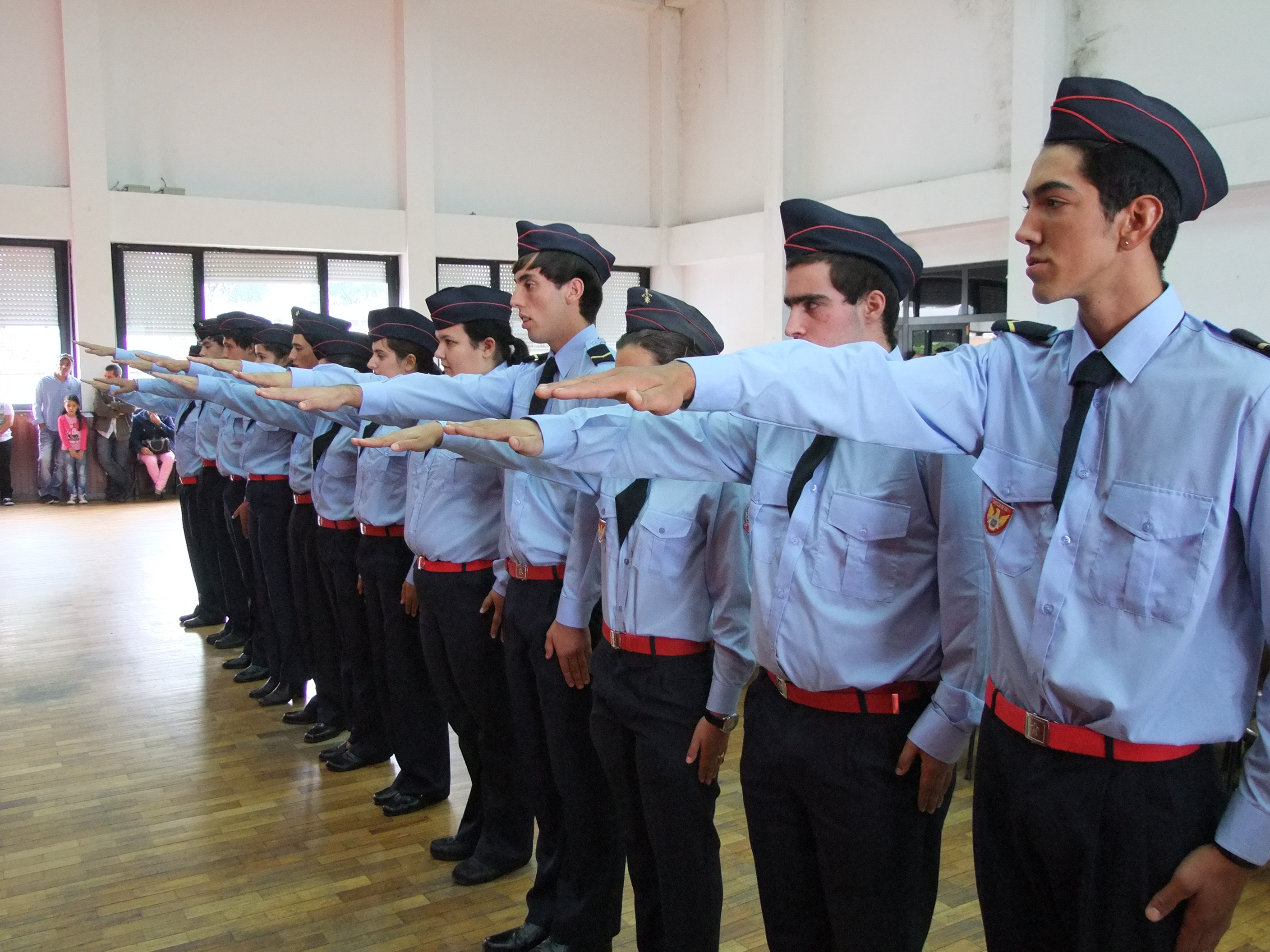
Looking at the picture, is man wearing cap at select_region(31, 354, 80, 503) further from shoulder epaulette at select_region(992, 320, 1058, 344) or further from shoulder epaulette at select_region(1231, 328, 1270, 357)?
shoulder epaulette at select_region(1231, 328, 1270, 357)

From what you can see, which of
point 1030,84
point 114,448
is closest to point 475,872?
point 1030,84

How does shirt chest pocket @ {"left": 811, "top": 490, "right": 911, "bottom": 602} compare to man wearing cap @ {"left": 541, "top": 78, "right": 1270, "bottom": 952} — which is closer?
man wearing cap @ {"left": 541, "top": 78, "right": 1270, "bottom": 952}

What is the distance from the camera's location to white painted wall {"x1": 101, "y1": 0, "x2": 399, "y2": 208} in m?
12.3

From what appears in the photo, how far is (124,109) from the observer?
12227mm

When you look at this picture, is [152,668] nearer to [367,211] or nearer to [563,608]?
[563,608]

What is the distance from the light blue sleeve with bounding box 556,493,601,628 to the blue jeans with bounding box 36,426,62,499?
1210 cm

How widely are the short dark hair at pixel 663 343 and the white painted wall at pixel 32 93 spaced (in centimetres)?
1211

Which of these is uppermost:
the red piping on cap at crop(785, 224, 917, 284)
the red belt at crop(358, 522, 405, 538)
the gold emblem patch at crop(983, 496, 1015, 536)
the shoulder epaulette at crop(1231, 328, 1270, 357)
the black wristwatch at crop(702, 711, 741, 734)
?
the red piping on cap at crop(785, 224, 917, 284)

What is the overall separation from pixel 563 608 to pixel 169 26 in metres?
12.4

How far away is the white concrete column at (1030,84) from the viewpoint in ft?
30.6

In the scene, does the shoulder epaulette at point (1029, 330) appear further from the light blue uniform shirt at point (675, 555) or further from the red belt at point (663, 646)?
the red belt at point (663, 646)

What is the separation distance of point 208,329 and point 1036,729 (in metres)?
6.13

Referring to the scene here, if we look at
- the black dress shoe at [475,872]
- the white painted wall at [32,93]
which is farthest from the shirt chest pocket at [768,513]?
the white painted wall at [32,93]

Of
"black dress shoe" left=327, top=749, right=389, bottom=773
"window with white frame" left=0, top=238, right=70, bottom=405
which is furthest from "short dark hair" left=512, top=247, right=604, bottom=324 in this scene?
"window with white frame" left=0, top=238, right=70, bottom=405
